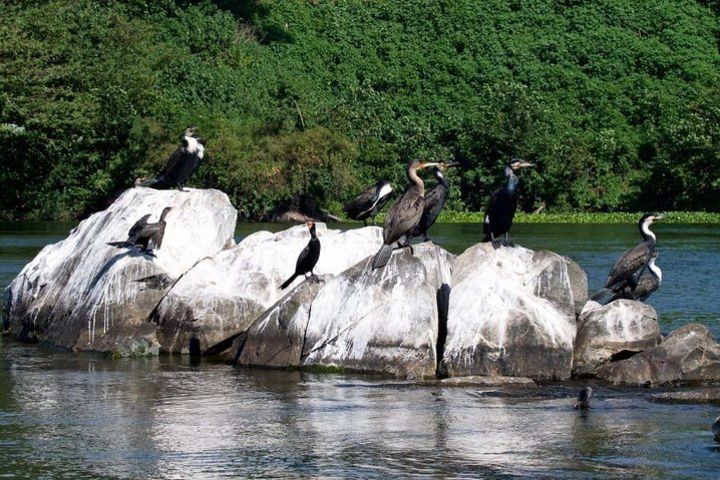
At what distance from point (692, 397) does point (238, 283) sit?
6.85 meters

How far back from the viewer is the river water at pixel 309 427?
1254 cm

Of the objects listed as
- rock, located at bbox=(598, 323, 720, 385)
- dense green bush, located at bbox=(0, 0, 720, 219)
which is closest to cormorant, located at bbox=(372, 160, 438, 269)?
rock, located at bbox=(598, 323, 720, 385)

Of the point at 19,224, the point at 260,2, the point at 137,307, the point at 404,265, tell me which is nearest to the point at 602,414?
Result: the point at 404,265

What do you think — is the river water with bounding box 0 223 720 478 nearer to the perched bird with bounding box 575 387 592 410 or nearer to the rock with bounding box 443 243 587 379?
the perched bird with bounding box 575 387 592 410

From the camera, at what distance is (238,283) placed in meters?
19.6

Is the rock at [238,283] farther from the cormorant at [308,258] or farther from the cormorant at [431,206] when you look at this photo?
the cormorant at [431,206]

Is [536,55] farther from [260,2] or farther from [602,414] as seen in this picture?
[602,414]

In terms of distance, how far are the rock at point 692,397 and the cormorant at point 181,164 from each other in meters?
8.93

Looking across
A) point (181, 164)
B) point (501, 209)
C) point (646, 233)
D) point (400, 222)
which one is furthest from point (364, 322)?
point (181, 164)

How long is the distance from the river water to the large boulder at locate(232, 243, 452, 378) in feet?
1.37

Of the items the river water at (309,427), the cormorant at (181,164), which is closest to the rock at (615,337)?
the river water at (309,427)

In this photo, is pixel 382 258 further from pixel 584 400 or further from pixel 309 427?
pixel 309 427

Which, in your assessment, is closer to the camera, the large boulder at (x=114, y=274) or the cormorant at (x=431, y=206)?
the cormorant at (x=431, y=206)

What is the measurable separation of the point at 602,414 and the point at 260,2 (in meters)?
62.5
